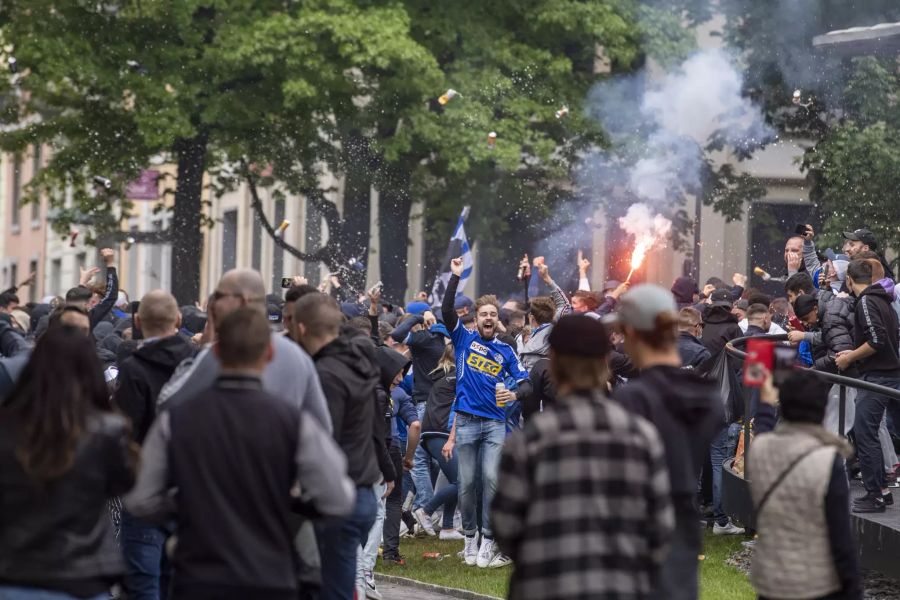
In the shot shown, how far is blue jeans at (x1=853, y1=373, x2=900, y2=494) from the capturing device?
1144 centimetres

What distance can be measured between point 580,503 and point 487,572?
297 inches

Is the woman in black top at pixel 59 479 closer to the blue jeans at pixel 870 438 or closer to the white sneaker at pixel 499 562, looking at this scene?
the blue jeans at pixel 870 438

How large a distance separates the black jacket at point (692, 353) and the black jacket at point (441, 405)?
1852 mm

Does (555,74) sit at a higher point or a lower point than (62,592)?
higher

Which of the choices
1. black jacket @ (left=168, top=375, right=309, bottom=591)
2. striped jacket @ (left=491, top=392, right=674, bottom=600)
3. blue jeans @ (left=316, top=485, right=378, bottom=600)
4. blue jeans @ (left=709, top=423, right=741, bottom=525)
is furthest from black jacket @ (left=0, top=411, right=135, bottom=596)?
blue jeans @ (left=709, top=423, right=741, bottom=525)

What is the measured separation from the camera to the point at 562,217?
31656 mm

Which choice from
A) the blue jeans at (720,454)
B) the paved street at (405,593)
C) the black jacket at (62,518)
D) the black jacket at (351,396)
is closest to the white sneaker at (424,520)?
the blue jeans at (720,454)

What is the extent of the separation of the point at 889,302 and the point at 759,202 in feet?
66.5

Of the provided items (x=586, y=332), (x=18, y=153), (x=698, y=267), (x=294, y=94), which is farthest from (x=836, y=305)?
(x=698, y=267)

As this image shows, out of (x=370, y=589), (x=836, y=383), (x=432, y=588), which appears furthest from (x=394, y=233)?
(x=370, y=589)

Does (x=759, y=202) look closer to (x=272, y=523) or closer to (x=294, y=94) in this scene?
(x=294, y=94)

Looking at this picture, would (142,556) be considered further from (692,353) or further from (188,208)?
(188,208)

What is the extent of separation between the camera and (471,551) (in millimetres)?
13422

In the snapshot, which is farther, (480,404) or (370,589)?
(480,404)
